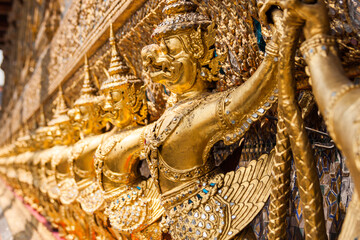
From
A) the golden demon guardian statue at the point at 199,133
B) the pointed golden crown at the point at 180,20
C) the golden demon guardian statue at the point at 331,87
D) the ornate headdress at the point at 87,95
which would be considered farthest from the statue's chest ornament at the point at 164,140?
the ornate headdress at the point at 87,95

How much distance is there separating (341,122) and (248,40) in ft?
1.32


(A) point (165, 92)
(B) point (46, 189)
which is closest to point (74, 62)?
(B) point (46, 189)

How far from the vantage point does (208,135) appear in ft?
2.39

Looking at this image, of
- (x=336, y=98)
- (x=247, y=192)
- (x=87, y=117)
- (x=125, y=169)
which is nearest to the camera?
(x=336, y=98)

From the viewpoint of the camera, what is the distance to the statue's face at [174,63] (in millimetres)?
790

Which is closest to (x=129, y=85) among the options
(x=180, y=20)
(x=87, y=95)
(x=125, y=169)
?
(x=125, y=169)

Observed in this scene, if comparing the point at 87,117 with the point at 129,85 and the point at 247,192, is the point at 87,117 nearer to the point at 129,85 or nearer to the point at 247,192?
the point at 129,85

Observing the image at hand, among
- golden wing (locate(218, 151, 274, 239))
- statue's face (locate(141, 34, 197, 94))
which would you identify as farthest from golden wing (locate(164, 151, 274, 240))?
statue's face (locate(141, 34, 197, 94))

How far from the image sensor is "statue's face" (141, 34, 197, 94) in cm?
79

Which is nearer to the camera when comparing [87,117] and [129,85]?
[129,85]

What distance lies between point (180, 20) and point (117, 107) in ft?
1.19

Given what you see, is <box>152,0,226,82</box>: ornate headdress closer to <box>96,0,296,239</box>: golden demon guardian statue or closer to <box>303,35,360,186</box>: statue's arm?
<box>96,0,296,239</box>: golden demon guardian statue

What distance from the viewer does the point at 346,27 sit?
0.59 m

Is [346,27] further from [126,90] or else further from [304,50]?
[126,90]
